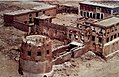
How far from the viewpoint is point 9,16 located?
6481cm

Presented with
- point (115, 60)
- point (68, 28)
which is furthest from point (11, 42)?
point (115, 60)

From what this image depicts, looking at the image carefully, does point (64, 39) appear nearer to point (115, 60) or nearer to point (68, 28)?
point (68, 28)

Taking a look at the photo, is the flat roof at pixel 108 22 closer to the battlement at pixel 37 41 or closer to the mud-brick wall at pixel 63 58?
the mud-brick wall at pixel 63 58

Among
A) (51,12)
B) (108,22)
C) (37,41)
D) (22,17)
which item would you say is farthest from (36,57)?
(51,12)

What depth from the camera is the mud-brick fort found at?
42000mm

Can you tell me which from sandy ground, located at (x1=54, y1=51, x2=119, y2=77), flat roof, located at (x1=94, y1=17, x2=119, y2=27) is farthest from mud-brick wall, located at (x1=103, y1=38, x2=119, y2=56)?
flat roof, located at (x1=94, y1=17, x2=119, y2=27)

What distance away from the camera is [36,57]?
41.7m

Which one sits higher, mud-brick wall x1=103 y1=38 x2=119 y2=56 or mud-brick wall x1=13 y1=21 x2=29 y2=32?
mud-brick wall x1=13 y1=21 x2=29 y2=32

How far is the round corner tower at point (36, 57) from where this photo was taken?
137 ft

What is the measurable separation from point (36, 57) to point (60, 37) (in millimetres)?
16288

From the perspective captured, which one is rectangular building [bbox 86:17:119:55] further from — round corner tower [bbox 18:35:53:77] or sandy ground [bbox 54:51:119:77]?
round corner tower [bbox 18:35:53:77]

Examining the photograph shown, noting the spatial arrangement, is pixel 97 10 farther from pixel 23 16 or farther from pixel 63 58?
pixel 63 58

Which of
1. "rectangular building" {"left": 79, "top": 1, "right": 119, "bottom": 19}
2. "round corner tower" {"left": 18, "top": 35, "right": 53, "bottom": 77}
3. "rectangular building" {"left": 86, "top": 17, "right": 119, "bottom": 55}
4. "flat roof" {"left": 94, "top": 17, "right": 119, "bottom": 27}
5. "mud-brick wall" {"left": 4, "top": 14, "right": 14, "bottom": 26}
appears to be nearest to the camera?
"round corner tower" {"left": 18, "top": 35, "right": 53, "bottom": 77}

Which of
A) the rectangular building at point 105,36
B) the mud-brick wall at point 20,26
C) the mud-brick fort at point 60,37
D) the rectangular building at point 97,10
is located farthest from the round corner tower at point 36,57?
the rectangular building at point 97,10
